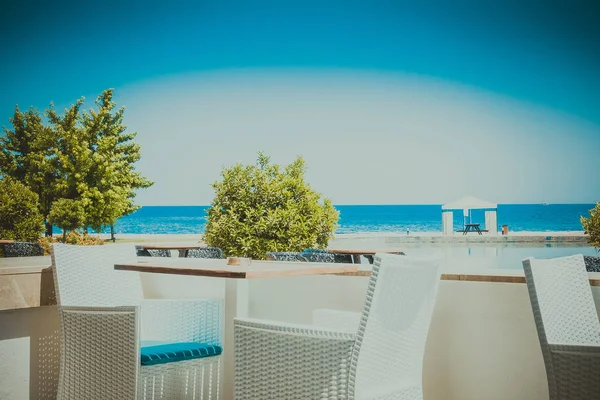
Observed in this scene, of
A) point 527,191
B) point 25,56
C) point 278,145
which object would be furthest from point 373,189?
point 25,56

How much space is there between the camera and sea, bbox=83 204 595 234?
53500 millimetres

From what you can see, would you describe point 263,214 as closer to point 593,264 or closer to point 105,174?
point 593,264

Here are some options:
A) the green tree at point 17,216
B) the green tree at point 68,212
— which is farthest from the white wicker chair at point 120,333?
the green tree at point 68,212

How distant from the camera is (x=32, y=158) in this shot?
96.4ft

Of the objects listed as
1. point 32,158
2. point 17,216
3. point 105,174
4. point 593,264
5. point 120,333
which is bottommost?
point 120,333

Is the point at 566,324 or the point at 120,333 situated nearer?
the point at 566,324

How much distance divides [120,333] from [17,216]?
57.6ft

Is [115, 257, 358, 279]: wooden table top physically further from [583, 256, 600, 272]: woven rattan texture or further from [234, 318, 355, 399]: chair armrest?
[583, 256, 600, 272]: woven rattan texture

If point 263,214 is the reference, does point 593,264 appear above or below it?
below

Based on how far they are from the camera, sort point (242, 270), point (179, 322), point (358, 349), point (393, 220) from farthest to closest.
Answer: point (393, 220) < point (179, 322) < point (242, 270) < point (358, 349)

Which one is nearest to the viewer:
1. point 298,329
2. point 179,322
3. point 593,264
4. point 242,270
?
point 298,329

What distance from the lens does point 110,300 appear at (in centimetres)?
331

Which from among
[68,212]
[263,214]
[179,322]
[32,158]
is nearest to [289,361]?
[179,322]

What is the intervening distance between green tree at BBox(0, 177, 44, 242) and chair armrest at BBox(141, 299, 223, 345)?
16047 millimetres
